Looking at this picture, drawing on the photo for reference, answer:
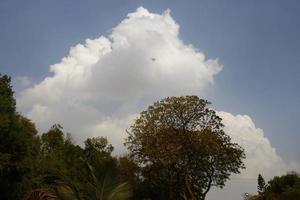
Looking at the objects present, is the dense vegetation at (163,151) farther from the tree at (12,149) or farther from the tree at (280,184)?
the tree at (280,184)

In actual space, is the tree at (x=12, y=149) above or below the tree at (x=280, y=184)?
below

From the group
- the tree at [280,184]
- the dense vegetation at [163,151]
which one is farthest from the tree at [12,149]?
the tree at [280,184]

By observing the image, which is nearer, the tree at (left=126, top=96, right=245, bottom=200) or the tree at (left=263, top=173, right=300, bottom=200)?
the tree at (left=126, top=96, right=245, bottom=200)

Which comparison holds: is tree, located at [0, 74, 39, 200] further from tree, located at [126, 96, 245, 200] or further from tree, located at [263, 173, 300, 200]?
tree, located at [263, 173, 300, 200]

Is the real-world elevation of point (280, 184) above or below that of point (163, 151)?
above

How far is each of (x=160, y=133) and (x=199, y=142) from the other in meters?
3.92

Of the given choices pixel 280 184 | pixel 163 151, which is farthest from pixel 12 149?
pixel 280 184

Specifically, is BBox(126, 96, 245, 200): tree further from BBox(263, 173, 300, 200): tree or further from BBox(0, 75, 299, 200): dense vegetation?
BBox(263, 173, 300, 200): tree

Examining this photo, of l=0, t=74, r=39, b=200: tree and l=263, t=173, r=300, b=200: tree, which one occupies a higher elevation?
l=263, t=173, r=300, b=200: tree

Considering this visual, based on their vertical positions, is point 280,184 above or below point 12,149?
above

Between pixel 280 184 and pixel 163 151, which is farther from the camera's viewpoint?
pixel 280 184

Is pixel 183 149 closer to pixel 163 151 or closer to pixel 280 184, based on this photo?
pixel 163 151

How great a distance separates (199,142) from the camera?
46969 millimetres

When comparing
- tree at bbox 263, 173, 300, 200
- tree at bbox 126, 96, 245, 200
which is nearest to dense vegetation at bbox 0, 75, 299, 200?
tree at bbox 126, 96, 245, 200
